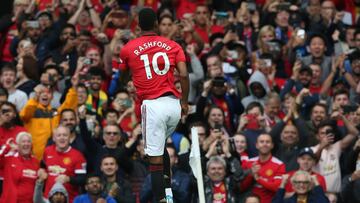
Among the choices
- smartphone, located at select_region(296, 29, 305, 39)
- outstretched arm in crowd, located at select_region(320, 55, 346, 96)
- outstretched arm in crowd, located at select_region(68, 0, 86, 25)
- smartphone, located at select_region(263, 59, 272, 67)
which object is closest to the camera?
outstretched arm in crowd, located at select_region(320, 55, 346, 96)

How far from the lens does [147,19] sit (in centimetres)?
1752

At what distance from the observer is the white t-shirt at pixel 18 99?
2384 cm

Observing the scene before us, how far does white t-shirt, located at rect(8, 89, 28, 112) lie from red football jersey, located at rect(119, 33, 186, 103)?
6.55 meters

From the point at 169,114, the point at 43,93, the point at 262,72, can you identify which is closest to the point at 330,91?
the point at 262,72

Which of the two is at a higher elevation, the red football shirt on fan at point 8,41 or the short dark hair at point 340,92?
the red football shirt on fan at point 8,41

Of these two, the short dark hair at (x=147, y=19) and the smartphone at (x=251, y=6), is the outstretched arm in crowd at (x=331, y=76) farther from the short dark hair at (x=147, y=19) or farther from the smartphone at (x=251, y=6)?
the short dark hair at (x=147, y=19)

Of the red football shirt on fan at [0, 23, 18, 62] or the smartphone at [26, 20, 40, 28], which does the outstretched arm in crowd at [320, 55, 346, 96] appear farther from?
the red football shirt on fan at [0, 23, 18, 62]

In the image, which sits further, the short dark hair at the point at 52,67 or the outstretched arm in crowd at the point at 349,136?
the short dark hair at the point at 52,67

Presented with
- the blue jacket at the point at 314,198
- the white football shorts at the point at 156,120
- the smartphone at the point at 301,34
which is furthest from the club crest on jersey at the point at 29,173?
the smartphone at the point at 301,34

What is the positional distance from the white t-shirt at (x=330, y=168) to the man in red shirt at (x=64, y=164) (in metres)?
3.69

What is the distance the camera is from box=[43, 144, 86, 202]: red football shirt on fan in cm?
2181

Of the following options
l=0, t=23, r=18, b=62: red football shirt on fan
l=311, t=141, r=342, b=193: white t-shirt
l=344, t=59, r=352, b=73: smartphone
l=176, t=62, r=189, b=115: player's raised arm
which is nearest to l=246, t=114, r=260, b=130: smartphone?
l=311, t=141, r=342, b=193: white t-shirt

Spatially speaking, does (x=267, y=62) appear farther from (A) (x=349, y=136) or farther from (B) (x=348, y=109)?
(A) (x=349, y=136)

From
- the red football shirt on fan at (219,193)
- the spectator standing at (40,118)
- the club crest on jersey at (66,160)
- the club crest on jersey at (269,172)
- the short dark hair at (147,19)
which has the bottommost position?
the red football shirt on fan at (219,193)
